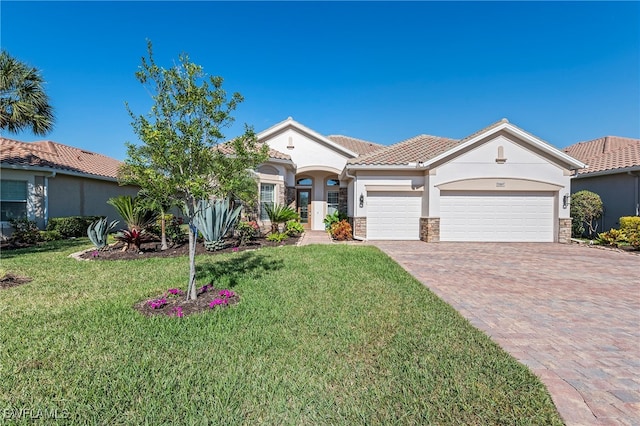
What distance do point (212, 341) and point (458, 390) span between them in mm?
2980

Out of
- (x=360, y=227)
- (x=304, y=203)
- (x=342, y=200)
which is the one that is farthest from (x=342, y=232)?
(x=304, y=203)

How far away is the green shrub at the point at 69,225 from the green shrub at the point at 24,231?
24.9 inches

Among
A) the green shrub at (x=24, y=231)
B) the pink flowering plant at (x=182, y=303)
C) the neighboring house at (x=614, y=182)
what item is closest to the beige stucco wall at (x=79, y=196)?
the green shrub at (x=24, y=231)

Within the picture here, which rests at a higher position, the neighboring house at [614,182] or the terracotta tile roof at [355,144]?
the terracotta tile roof at [355,144]

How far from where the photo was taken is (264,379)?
3129 millimetres

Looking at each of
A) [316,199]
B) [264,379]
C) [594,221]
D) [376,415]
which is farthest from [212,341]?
[594,221]

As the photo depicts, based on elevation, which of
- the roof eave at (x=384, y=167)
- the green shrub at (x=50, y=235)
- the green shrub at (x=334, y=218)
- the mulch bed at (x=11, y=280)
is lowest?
the mulch bed at (x=11, y=280)

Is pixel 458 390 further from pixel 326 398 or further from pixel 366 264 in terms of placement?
pixel 366 264

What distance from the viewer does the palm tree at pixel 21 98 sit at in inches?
437

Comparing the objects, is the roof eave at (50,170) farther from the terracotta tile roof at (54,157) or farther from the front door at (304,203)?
the front door at (304,203)

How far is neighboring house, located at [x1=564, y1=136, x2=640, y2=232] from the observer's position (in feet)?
47.5

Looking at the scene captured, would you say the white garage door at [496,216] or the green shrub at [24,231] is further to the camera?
the white garage door at [496,216]

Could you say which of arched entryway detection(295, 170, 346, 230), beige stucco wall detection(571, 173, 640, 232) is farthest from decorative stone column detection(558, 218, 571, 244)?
arched entryway detection(295, 170, 346, 230)

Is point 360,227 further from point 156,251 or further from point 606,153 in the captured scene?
point 606,153
